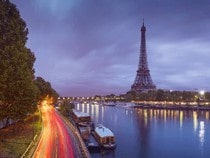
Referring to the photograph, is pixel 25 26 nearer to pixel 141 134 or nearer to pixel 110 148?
pixel 110 148

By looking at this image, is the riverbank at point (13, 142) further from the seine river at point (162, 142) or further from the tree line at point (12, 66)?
the seine river at point (162, 142)

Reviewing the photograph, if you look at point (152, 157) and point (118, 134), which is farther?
point (118, 134)

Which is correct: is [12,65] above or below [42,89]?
above

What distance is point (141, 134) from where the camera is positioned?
316ft

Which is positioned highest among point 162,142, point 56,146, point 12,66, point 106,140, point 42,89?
point 12,66

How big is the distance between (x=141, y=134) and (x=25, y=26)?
176 feet

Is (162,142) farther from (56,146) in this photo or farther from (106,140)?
Result: (56,146)

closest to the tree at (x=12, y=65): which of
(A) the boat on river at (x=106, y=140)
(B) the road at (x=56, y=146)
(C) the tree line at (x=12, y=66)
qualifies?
(C) the tree line at (x=12, y=66)

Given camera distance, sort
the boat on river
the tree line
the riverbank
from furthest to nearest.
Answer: the boat on river → the tree line → the riverbank

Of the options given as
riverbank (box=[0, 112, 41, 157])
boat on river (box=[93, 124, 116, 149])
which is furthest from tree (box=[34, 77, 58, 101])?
riverbank (box=[0, 112, 41, 157])

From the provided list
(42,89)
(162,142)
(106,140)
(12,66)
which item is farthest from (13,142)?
(42,89)

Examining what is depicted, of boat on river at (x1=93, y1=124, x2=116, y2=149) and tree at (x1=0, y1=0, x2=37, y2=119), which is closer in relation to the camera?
tree at (x1=0, y1=0, x2=37, y2=119)

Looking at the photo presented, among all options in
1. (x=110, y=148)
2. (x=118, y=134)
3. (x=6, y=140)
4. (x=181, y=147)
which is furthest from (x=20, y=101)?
(x=118, y=134)

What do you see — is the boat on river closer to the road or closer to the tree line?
the road
